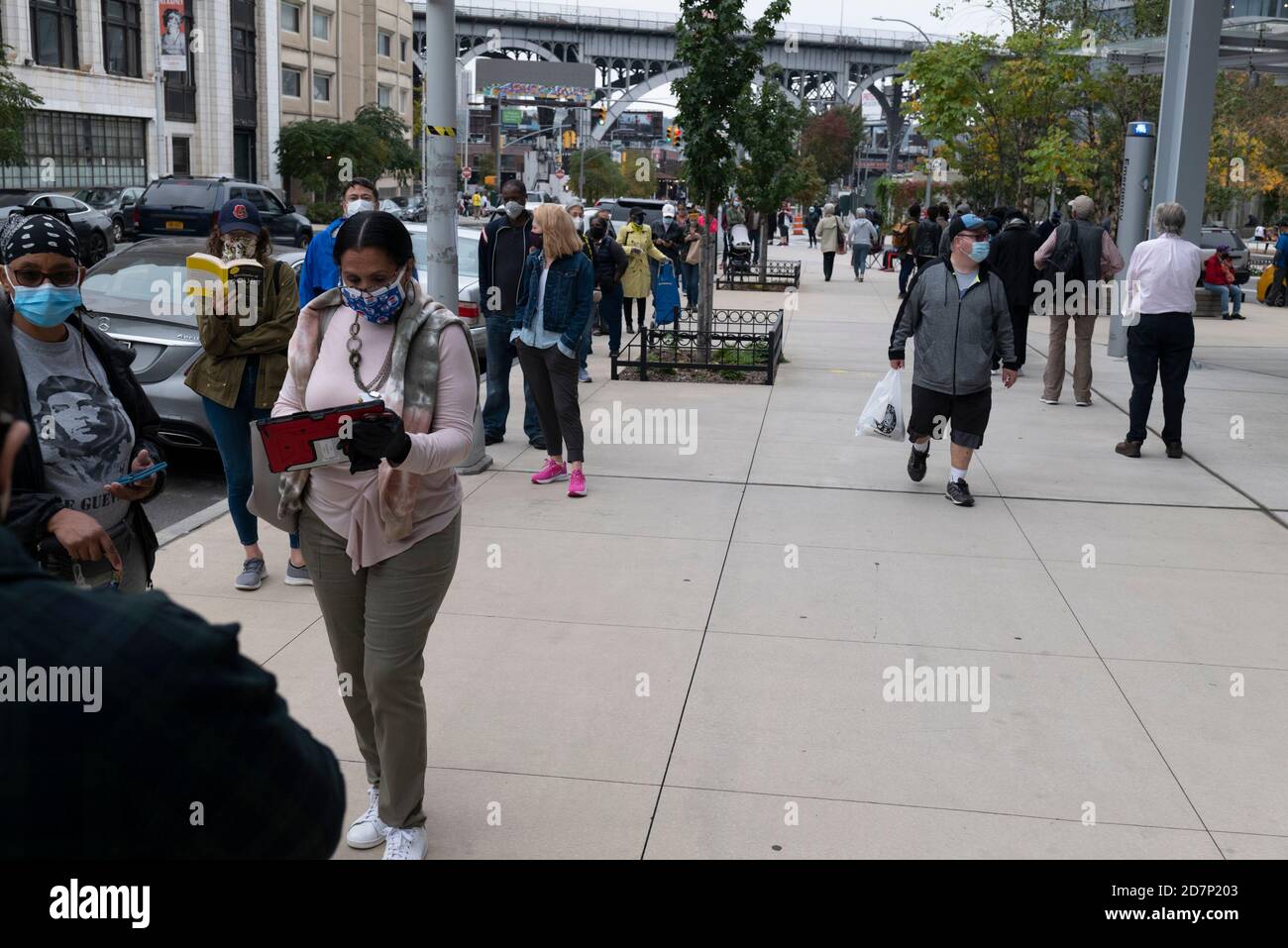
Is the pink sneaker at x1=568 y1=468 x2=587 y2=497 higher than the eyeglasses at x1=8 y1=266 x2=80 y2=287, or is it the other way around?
the eyeglasses at x1=8 y1=266 x2=80 y2=287

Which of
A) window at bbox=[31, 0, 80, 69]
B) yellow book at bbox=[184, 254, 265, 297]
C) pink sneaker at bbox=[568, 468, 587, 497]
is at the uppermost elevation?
window at bbox=[31, 0, 80, 69]

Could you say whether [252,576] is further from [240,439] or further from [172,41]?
[172,41]

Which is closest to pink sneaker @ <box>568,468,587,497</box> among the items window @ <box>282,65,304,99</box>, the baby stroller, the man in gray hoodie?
the man in gray hoodie

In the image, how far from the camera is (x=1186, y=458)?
10016 millimetres

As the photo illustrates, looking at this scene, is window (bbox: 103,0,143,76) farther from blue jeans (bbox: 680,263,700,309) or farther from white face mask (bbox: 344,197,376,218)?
white face mask (bbox: 344,197,376,218)

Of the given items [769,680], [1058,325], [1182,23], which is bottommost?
[769,680]

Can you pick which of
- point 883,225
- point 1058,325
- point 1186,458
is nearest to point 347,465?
point 1186,458

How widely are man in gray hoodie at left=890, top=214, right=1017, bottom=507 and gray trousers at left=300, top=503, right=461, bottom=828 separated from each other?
530 cm

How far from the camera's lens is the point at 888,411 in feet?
28.8

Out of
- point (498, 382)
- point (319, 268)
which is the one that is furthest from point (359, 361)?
point (498, 382)

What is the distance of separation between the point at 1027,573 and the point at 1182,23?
1142 cm

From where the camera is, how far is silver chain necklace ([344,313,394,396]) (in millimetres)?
3635

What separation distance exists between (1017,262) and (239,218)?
384 inches
